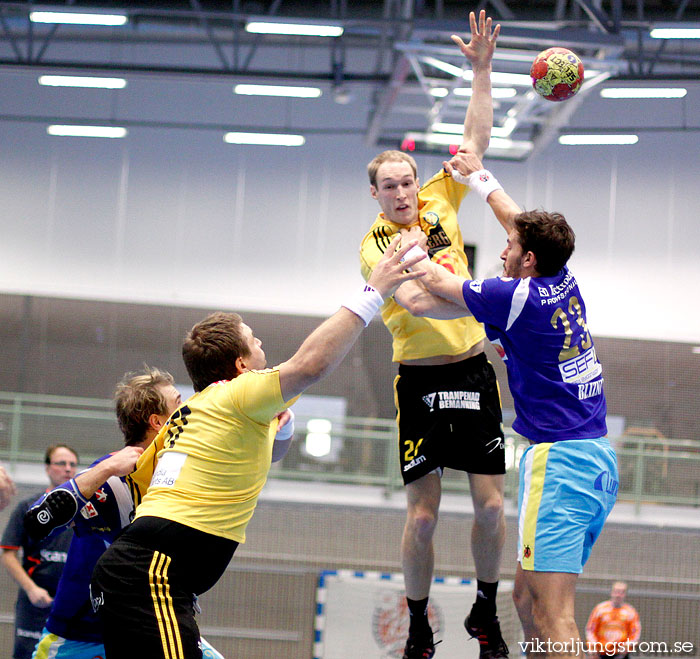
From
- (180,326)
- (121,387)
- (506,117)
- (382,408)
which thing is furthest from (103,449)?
(121,387)

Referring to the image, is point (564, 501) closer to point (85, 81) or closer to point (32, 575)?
point (32, 575)

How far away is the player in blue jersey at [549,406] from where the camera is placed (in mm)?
4113

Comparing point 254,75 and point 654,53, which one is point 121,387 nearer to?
point 254,75

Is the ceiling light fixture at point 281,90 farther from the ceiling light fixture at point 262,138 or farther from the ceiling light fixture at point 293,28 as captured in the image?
the ceiling light fixture at point 293,28

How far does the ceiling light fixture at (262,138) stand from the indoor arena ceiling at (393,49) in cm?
45

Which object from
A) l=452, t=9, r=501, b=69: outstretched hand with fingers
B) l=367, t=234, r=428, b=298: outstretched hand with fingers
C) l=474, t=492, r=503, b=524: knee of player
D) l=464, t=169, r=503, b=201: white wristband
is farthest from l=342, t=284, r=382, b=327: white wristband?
l=452, t=9, r=501, b=69: outstretched hand with fingers

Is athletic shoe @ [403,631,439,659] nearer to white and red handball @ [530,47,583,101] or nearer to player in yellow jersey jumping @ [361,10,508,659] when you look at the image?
player in yellow jersey jumping @ [361,10,508,659]

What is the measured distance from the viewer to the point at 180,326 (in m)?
16.1

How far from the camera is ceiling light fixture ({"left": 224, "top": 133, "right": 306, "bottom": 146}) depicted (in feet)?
57.8

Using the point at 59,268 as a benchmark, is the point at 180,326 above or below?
below

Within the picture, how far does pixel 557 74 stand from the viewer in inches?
206

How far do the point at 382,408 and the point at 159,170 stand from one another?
23.5 ft

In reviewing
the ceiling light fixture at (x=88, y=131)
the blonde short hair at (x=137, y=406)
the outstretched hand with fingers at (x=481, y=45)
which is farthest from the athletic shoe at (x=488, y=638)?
the ceiling light fixture at (x=88, y=131)

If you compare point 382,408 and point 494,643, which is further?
point 382,408
